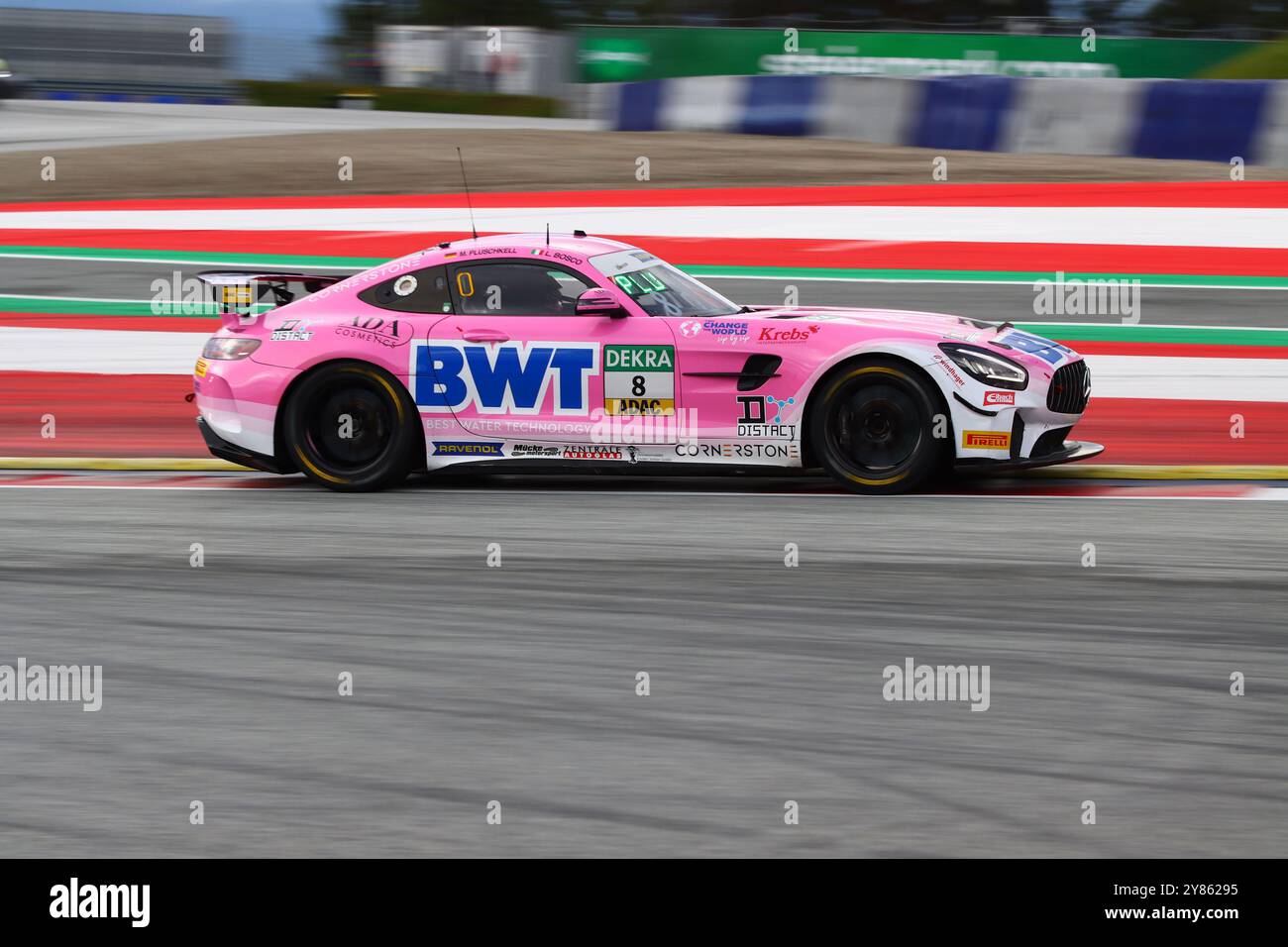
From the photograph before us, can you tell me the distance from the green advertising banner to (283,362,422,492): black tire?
→ 19.7m

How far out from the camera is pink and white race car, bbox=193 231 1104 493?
27.3ft

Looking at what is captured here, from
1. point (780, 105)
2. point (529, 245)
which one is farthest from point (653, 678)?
point (780, 105)

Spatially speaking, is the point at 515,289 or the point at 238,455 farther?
the point at 238,455

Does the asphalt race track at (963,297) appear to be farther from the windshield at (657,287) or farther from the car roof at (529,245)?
the car roof at (529,245)

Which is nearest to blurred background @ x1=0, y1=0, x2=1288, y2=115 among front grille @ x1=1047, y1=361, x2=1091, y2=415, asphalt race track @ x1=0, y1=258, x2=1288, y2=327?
asphalt race track @ x1=0, y1=258, x2=1288, y2=327

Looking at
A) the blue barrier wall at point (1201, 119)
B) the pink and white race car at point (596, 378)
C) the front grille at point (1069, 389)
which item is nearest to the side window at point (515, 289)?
the pink and white race car at point (596, 378)

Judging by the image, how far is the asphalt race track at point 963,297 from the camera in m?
14.3

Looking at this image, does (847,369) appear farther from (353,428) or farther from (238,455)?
(238,455)

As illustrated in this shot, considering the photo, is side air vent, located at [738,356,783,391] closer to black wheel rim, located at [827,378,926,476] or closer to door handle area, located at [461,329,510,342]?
black wheel rim, located at [827,378,926,476]

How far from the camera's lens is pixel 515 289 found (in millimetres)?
8836

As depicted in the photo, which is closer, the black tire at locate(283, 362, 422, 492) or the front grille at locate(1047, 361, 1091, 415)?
the front grille at locate(1047, 361, 1091, 415)

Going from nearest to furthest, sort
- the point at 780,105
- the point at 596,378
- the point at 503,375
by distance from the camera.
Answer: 1. the point at 596,378
2. the point at 503,375
3. the point at 780,105

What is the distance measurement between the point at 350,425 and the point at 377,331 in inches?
21.5

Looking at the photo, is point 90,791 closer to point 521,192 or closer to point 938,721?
point 938,721
